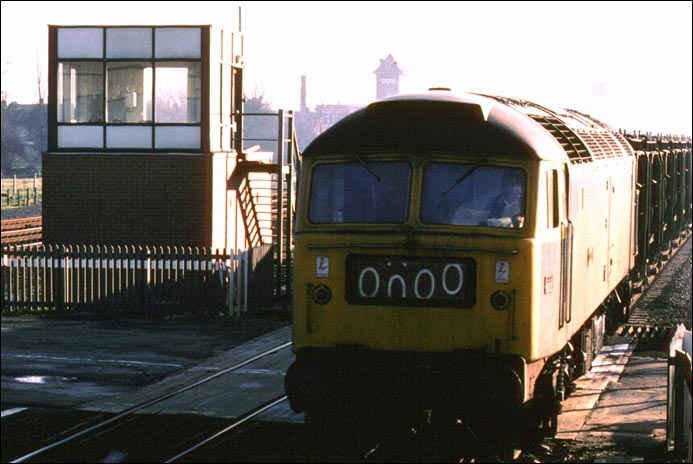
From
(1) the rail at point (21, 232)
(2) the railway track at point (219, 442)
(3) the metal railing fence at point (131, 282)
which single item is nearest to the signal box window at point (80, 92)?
(3) the metal railing fence at point (131, 282)

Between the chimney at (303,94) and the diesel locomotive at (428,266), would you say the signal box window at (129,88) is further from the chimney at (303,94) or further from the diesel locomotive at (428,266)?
the chimney at (303,94)

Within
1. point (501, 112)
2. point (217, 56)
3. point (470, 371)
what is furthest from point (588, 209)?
point (217, 56)

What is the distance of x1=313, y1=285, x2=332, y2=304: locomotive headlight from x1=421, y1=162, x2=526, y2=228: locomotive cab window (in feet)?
3.33

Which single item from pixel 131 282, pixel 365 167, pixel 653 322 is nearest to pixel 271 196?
pixel 131 282

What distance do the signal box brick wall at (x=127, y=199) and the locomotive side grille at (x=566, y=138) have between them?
38.1 ft

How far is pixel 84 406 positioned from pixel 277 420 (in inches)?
86.7

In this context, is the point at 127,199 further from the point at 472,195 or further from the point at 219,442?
the point at 472,195

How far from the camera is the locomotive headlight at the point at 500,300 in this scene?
9.36 meters

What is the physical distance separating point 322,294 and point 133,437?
2.51 meters

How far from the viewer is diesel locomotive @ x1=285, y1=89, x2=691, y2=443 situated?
30.8ft

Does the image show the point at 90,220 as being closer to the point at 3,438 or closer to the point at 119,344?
the point at 119,344

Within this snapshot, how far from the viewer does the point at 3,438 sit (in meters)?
10.9

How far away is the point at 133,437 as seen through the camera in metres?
10.9

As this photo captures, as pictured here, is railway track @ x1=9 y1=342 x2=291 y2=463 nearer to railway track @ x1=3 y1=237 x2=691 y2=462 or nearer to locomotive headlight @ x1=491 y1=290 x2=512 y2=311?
railway track @ x1=3 y1=237 x2=691 y2=462
